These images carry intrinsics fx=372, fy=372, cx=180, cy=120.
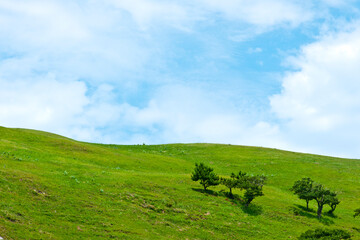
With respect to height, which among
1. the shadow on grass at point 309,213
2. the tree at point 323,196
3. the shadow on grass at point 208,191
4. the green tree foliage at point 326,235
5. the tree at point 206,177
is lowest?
the green tree foliage at point 326,235

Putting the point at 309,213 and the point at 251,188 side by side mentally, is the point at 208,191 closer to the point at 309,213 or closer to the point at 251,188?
the point at 251,188

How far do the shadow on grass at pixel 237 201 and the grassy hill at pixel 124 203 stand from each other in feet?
0.70

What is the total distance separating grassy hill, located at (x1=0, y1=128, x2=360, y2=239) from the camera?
37594 mm

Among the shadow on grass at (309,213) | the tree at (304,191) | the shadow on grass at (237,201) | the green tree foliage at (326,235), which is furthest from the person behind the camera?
the tree at (304,191)

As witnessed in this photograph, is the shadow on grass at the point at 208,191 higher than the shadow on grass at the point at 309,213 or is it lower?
higher

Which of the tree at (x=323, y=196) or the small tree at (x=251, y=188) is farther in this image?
the tree at (x=323, y=196)

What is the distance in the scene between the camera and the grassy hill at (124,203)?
37.6 meters

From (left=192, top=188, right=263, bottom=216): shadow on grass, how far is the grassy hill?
8.4 inches

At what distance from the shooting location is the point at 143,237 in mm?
37969

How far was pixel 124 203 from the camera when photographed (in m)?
46.5

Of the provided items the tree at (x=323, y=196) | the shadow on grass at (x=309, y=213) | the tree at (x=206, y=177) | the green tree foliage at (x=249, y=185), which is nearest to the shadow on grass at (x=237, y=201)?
the green tree foliage at (x=249, y=185)

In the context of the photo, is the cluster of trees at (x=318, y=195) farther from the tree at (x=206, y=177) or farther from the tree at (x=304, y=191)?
the tree at (x=206, y=177)

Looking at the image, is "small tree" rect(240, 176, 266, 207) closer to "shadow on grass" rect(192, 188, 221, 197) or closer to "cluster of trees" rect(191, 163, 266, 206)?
"cluster of trees" rect(191, 163, 266, 206)

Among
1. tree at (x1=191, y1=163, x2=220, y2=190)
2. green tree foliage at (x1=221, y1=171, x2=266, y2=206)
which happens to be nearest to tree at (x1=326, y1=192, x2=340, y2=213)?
green tree foliage at (x1=221, y1=171, x2=266, y2=206)
